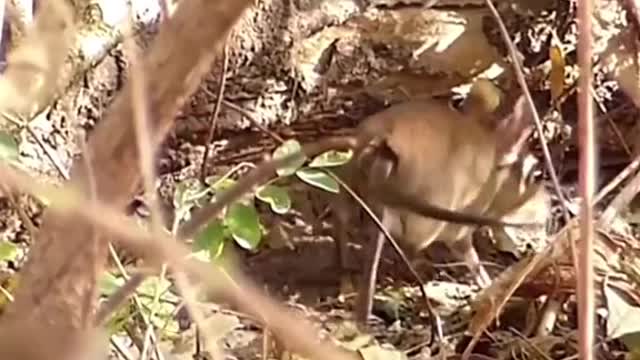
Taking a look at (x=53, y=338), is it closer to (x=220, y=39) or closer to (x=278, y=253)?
(x=220, y=39)

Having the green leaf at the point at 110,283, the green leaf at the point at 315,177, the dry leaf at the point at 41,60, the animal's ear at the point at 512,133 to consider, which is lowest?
the dry leaf at the point at 41,60

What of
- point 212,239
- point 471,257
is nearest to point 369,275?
point 471,257

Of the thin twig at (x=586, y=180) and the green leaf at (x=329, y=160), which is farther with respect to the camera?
the green leaf at (x=329, y=160)

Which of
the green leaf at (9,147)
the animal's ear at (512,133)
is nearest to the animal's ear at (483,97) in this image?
the animal's ear at (512,133)

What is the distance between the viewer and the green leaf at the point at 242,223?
4.59ft

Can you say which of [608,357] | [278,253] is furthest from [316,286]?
[608,357]

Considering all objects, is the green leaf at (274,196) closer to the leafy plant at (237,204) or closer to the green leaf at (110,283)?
the leafy plant at (237,204)

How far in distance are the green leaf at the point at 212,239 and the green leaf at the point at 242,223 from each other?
0.09 ft

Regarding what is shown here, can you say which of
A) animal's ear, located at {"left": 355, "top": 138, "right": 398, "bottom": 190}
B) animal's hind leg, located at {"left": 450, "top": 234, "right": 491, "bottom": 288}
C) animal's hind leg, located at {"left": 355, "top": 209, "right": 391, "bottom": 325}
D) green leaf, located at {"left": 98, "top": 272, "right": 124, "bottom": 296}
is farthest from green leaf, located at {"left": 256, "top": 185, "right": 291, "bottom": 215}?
animal's ear, located at {"left": 355, "top": 138, "right": 398, "bottom": 190}

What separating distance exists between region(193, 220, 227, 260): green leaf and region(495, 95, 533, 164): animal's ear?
1.20 metres

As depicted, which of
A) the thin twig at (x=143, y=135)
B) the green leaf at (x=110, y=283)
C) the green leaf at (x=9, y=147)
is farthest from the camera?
the green leaf at (x=9, y=147)

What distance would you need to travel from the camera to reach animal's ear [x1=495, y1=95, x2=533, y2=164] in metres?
2.52

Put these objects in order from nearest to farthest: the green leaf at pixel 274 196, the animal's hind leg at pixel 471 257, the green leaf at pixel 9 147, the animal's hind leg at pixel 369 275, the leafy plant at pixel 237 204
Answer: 1. the green leaf at pixel 9 147
2. the leafy plant at pixel 237 204
3. the green leaf at pixel 274 196
4. the animal's hind leg at pixel 369 275
5. the animal's hind leg at pixel 471 257

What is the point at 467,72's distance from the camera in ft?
7.57
